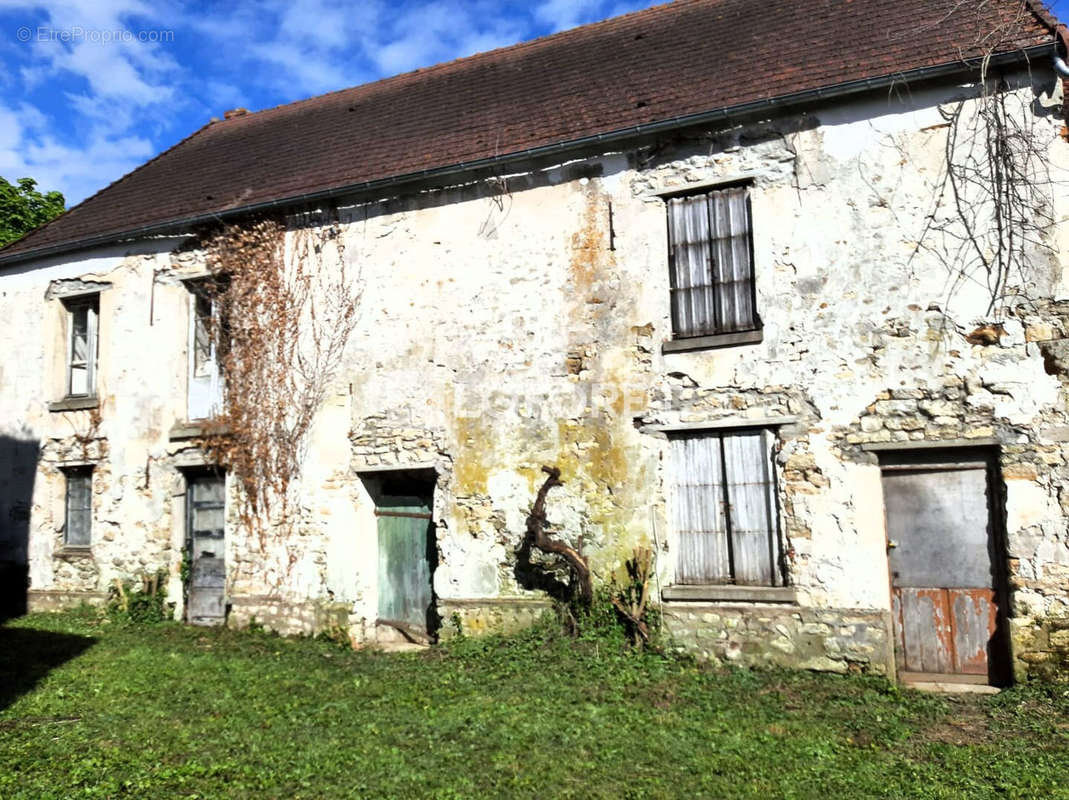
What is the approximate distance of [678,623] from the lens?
812cm

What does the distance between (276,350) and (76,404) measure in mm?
3601

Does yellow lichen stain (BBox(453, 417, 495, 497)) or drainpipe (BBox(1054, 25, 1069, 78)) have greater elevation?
drainpipe (BBox(1054, 25, 1069, 78))

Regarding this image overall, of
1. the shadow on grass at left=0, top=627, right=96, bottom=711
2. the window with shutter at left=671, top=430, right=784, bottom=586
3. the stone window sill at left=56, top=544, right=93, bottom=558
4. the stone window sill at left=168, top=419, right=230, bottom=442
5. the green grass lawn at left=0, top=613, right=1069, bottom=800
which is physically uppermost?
the stone window sill at left=168, top=419, right=230, bottom=442

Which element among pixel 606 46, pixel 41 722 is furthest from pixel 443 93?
pixel 41 722

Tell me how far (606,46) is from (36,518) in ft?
34.9

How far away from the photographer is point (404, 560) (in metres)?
9.92

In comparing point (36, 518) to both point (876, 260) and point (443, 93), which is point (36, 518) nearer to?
point (443, 93)

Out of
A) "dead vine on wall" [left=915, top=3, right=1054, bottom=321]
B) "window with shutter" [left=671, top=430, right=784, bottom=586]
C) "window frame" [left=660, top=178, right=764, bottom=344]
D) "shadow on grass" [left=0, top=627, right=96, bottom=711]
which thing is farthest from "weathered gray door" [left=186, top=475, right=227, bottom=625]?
"dead vine on wall" [left=915, top=3, right=1054, bottom=321]

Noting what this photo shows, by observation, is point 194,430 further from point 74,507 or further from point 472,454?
point 472,454

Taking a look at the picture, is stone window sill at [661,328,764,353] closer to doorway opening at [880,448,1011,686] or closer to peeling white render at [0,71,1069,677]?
peeling white render at [0,71,1069,677]

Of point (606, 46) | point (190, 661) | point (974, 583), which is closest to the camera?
point (974, 583)

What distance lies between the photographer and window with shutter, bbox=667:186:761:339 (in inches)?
328

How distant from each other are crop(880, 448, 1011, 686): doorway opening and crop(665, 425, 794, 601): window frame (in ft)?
3.31

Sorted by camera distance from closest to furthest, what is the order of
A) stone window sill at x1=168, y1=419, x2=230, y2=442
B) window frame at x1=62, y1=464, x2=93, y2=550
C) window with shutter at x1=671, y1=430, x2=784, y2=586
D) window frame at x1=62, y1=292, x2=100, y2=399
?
window with shutter at x1=671, y1=430, x2=784, y2=586 < stone window sill at x1=168, y1=419, x2=230, y2=442 < window frame at x1=62, y1=464, x2=93, y2=550 < window frame at x1=62, y1=292, x2=100, y2=399
